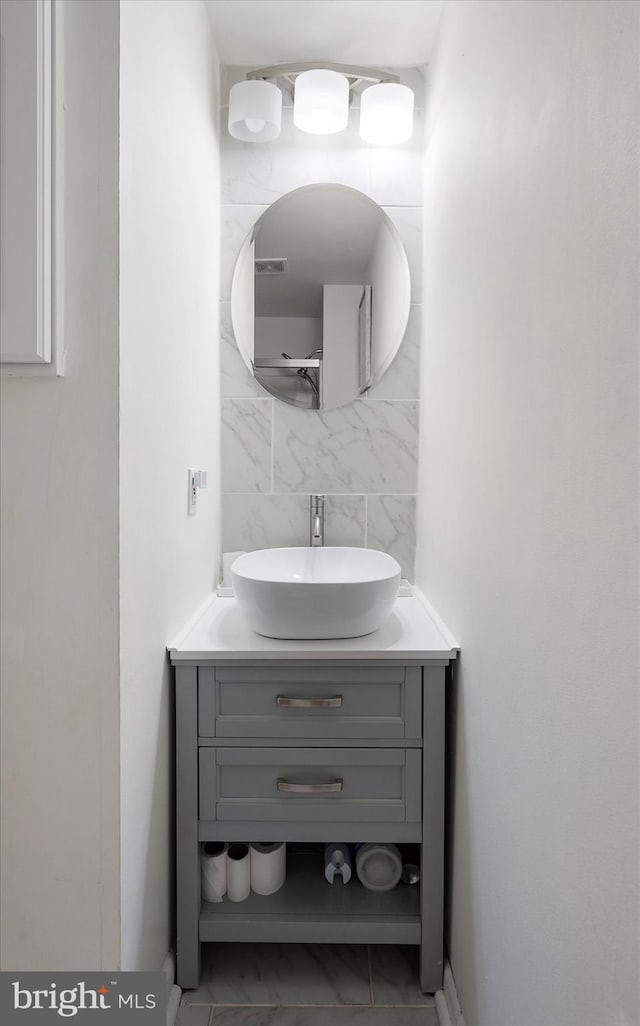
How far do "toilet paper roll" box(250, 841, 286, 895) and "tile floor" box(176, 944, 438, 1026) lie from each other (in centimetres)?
18

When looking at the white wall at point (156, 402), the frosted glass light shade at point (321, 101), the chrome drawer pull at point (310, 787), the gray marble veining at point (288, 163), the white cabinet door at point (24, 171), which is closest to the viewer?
the white cabinet door at point (24, 171)

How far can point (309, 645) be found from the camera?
152 cm

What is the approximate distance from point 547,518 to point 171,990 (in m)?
1.41

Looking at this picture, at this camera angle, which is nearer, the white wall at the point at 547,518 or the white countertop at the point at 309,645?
the white wall at the point at 547,518

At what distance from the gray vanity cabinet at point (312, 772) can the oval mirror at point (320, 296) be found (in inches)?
39.7

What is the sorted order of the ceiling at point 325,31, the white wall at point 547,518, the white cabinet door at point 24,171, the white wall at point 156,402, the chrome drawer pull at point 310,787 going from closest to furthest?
1. the white wall at point 547,518
2. the white cabinet door at point 24,171
3. the white wall at point 156,402
4. the chrome drawer pull at point 310,787
5. the ceiling at point 325,31

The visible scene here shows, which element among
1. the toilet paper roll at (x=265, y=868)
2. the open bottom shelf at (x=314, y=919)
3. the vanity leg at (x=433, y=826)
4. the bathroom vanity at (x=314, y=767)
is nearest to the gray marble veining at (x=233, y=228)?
the bathroom vanity at (x=314, y=767)

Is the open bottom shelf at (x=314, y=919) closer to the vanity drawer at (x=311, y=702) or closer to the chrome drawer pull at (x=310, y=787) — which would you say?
the chrome drawer pull at (x=310, y=787)

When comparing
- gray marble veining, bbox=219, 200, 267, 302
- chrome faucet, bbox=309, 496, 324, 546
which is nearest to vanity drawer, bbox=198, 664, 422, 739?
chrome faucet, bbox=309, 496, 324, 546

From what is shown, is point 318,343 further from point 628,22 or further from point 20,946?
point 20,946

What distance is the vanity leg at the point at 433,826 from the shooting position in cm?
151

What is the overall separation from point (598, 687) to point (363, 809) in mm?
968

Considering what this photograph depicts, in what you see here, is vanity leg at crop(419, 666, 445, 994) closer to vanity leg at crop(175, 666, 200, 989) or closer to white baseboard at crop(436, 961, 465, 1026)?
white baseboard at crop(436, 961, 465, 1026)

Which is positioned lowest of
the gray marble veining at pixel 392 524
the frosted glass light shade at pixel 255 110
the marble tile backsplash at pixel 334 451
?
the gray marble veining at pixel 392 524
